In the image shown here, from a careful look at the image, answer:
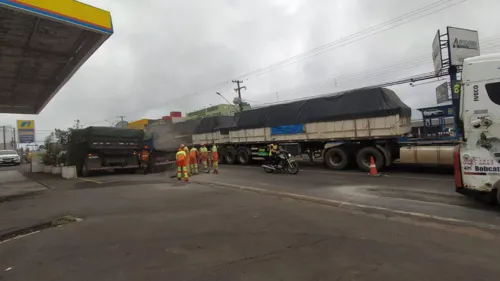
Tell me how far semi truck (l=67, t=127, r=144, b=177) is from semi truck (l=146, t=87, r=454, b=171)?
20.2ft

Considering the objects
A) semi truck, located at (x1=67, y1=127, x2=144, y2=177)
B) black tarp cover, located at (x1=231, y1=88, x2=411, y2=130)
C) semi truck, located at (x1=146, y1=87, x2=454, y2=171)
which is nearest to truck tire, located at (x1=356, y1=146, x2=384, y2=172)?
semi truck, located at (x1=146, y1=87, x2=454, y2=171)

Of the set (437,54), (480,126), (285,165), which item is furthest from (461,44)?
(480,126)

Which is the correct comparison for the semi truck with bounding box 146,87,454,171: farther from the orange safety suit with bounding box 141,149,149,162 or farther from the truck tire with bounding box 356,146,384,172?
the orange safety suit with bounding box 141,149,149,162

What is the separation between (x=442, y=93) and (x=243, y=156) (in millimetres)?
15695

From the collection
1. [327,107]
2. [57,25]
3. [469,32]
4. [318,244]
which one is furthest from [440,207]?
[469,32]

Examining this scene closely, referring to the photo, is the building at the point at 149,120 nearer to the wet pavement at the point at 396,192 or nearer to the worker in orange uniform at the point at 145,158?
the worker in orange uniform at the point at 145,158

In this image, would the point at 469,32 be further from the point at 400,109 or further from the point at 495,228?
the point at 495,228

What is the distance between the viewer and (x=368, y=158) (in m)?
14.4

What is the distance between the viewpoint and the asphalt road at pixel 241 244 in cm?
397

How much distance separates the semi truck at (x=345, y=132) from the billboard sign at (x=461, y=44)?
17.9 feet

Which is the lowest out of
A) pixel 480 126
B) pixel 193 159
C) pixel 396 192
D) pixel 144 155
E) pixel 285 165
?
pixel 396 192

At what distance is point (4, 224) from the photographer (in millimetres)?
6719

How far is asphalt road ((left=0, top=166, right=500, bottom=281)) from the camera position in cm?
397

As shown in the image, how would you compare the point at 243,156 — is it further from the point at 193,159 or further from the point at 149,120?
the point at 149,120
